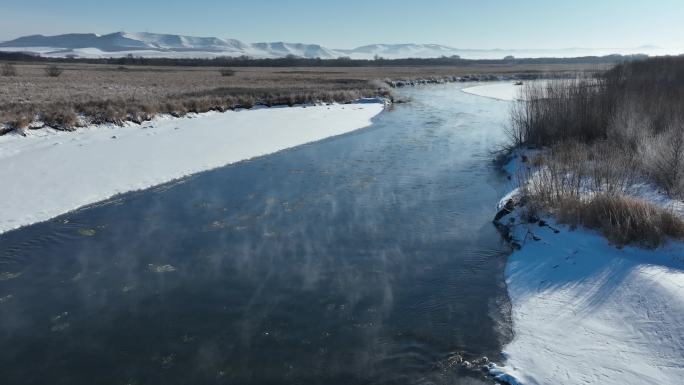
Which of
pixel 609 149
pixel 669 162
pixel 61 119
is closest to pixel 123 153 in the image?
pixel 61 119

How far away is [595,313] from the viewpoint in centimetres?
645

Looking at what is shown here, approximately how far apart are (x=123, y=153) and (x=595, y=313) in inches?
590

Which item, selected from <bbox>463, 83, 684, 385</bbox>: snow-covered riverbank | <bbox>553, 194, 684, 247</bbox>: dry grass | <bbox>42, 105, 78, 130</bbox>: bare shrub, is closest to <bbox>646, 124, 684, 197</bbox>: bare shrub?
<bbox>463, 83, 684, 385</bbox>: snow-covered riverbank

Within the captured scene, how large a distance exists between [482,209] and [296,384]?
296 inches

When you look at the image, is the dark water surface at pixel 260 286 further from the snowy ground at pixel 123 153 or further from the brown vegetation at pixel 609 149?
the brown vegetation at pixel 609 149

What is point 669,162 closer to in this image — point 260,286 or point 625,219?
point 625,219

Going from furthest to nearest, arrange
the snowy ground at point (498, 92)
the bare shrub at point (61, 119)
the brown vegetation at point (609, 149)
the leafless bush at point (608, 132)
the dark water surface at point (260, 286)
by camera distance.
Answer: the snowy ground at point (498, 92), the bare shrub at point (61, 119), the leafless bush at point (608, 132), the brown vegetation at point (609, 149), the dark water surface at point (260, 286)

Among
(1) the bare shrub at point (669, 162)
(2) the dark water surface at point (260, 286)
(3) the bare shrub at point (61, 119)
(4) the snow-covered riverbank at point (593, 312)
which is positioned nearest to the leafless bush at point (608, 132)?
(1) the bare shrub at point (669, 162)

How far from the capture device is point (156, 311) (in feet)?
22.4

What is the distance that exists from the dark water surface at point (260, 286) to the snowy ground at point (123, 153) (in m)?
0.99

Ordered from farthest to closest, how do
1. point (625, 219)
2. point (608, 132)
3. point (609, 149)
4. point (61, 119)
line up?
point (61, 119) → point (608, 132) → point (609, 149) → point (625, 219)

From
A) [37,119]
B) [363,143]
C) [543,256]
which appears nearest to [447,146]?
[363,143]

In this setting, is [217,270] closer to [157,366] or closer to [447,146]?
[157,366]

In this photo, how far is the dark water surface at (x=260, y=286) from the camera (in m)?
5.69
